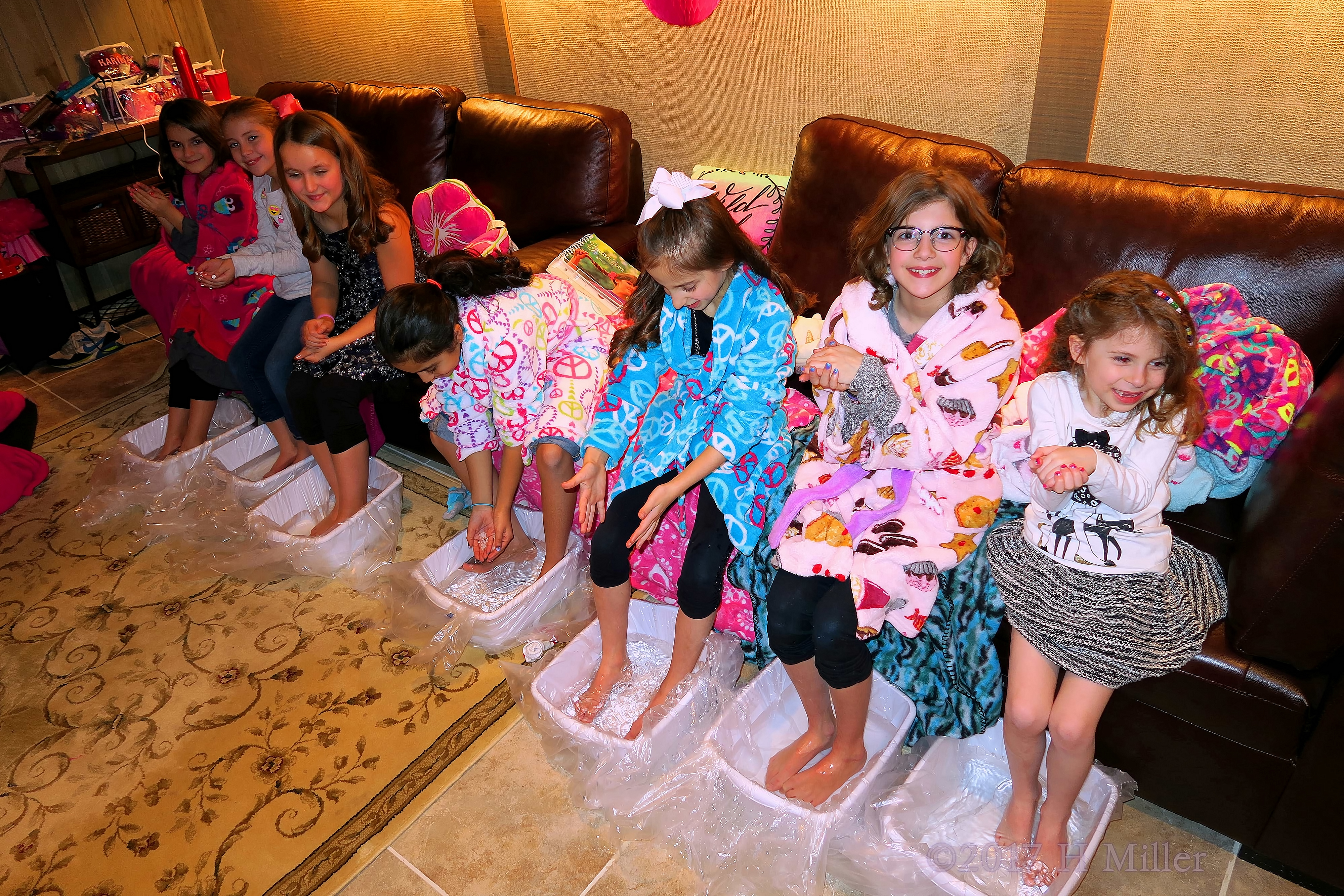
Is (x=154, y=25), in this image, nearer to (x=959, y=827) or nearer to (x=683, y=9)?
(x=683, y=9)

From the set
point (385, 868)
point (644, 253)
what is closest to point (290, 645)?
point (385, 868)

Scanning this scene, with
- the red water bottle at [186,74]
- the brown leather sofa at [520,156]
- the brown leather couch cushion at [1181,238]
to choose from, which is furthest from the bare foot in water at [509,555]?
the red water bottle at [186,74]

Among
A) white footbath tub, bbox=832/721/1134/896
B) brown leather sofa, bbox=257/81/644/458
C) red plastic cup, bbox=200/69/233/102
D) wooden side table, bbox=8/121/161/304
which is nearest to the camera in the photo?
white footbath tub, bbox=832/721/1134/896

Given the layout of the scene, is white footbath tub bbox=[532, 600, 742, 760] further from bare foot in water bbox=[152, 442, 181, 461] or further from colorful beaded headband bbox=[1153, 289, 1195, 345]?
bare foot in water bbox=[152, 442, 181, 461]

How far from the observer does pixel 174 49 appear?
3846mm

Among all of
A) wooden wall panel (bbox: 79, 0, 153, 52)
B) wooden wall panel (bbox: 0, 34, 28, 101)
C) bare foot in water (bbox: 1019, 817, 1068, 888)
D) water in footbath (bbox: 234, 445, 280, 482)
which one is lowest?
water in footbath (bbox: 234, 445, 280, 482)

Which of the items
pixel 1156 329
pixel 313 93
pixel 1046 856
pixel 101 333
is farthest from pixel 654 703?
pixel 101 333

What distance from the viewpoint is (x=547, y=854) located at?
5.05ft

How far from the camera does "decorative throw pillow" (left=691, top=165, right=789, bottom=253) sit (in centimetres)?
234

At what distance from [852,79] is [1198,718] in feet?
5.77

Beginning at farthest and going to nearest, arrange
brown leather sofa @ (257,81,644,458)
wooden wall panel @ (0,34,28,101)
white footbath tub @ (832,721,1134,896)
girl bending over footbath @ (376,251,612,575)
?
wooden wall panel @ (0,34,28,101) → brown leather sofa @ (257,81,644,458) → girl bending over footbath @ (376,251,612,575) → white footbath tub @ (832,721,1134,896)

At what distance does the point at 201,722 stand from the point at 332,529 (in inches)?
21.0

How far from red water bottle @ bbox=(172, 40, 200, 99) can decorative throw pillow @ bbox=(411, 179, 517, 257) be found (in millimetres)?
1873

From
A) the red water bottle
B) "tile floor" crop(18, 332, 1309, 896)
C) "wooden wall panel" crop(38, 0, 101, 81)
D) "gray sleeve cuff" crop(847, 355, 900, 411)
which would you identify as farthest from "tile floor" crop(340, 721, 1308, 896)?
"wooden wall panel" crop(38, 0, 101, 81)
